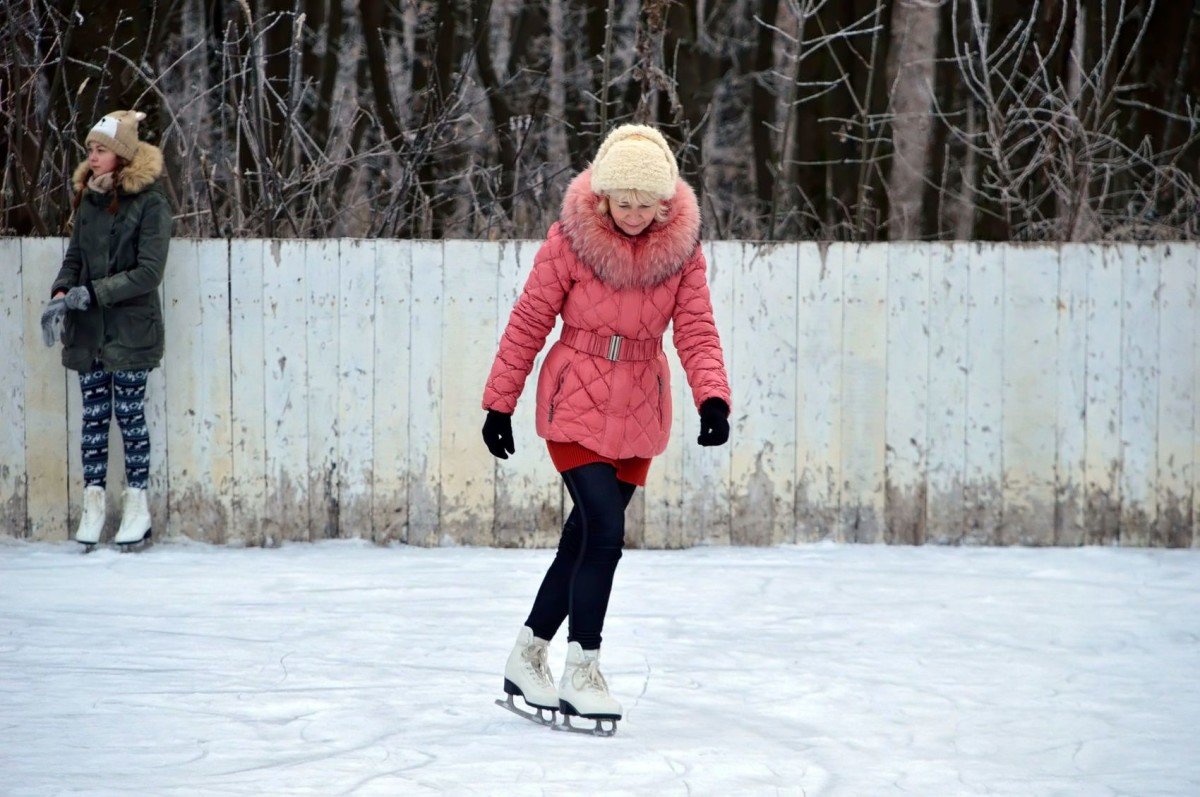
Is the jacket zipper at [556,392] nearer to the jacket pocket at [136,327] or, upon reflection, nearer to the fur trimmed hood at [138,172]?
the jacket pocket at [136,327]

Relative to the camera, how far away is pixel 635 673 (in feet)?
14.3

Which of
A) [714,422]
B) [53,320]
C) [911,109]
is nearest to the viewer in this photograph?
[714,422]

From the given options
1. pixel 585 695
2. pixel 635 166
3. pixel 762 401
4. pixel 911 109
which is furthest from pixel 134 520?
pixel 911 109

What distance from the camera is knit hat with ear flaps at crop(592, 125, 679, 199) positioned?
12.0ft

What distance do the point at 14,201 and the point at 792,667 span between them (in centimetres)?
450

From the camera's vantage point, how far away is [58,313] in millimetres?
5914

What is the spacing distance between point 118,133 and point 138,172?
17cm

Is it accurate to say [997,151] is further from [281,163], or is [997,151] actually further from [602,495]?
[602,495]

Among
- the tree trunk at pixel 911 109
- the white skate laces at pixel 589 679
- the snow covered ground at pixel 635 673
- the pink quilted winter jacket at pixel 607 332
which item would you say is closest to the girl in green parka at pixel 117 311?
the snow covered ground at pixel 635 673

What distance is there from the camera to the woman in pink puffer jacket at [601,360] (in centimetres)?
368

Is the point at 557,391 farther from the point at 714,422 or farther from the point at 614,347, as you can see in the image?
the point at 714,422

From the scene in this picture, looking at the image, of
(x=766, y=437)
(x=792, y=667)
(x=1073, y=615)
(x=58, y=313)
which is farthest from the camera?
(x=766, y=437)

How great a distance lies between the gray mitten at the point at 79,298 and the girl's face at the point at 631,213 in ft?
9.76

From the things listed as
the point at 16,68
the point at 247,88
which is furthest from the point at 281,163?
the point at 16,68
